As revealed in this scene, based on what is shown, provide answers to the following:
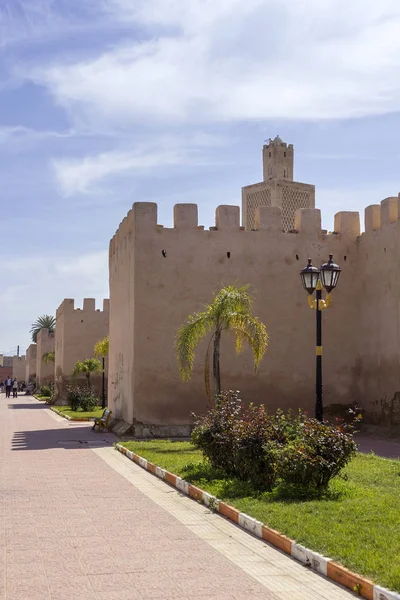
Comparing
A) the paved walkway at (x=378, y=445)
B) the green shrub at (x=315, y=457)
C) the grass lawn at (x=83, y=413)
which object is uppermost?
the green shrub at (x=315, y=457)

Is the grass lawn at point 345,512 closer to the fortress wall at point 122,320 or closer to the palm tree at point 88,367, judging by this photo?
the fortress wall at point 122,320

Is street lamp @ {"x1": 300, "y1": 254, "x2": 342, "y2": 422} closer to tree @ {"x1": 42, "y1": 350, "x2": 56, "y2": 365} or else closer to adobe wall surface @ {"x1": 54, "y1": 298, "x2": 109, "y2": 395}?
adobe wall surface @ {"x1": 54, "y1": 298, "x2": 109, "y2": 395}

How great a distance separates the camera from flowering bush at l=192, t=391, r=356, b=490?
31.0ft

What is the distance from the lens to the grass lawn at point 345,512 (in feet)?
20.9

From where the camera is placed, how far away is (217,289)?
2073cm

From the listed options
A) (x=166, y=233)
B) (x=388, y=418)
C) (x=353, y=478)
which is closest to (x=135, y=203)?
(x=166, y=233)

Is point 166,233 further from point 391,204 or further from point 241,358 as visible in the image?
point 391,204

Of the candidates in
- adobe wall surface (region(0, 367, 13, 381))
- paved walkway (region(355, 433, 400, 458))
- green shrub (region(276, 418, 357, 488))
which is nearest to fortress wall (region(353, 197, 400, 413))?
paved walkway (region(355, 433, 400, 458))

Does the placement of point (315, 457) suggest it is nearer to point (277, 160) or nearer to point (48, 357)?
point (48, 357)

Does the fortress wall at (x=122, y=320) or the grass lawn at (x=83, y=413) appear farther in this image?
the grass lawn at (x=83, y=413)

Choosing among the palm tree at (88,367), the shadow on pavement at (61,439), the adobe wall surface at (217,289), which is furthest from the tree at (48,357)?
the adobe wall surface at (217,289)

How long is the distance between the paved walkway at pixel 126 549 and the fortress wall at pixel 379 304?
9.12m

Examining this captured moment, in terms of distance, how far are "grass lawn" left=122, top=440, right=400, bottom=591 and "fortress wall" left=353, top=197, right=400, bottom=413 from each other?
6.72 meters

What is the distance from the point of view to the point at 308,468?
9398 millimetres
